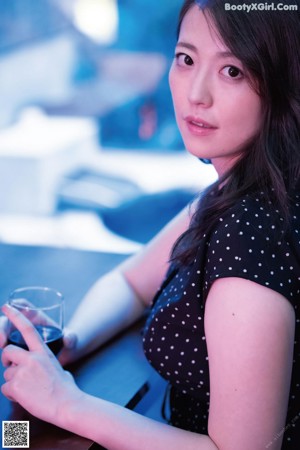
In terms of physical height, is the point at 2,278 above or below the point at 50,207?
above

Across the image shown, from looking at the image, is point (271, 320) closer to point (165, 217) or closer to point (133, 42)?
point (165, 217)

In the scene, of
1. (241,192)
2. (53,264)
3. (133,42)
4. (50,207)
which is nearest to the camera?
(241,192)

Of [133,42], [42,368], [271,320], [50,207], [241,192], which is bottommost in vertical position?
[50,207]

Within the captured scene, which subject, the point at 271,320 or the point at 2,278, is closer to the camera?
the point at 271,320

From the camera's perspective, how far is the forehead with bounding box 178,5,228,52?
1130mm

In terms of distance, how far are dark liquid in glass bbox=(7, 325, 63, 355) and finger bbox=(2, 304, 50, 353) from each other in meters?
0.04

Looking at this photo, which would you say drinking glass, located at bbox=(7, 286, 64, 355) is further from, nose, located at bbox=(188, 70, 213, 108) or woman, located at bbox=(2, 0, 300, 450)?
nose, located at bbox=(188, 70, 213, 108)

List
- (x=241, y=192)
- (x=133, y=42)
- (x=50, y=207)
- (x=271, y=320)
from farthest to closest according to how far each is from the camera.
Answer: (x=133, y=42) → (x=50, y=207) → (x=241, y=192) → (x=271, y=320)

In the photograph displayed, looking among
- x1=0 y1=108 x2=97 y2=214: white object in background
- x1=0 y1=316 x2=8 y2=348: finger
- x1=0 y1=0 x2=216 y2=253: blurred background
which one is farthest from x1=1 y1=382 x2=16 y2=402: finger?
x1=0 y1=108 x2=97 y2=214: white object in background

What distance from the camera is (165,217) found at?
9.36ft

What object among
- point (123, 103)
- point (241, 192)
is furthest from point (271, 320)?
point (123, 103)

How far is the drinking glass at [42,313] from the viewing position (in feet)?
4.09

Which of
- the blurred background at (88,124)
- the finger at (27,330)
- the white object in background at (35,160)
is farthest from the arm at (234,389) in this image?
the white object in background at (35,160)

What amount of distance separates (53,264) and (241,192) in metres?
0.68
